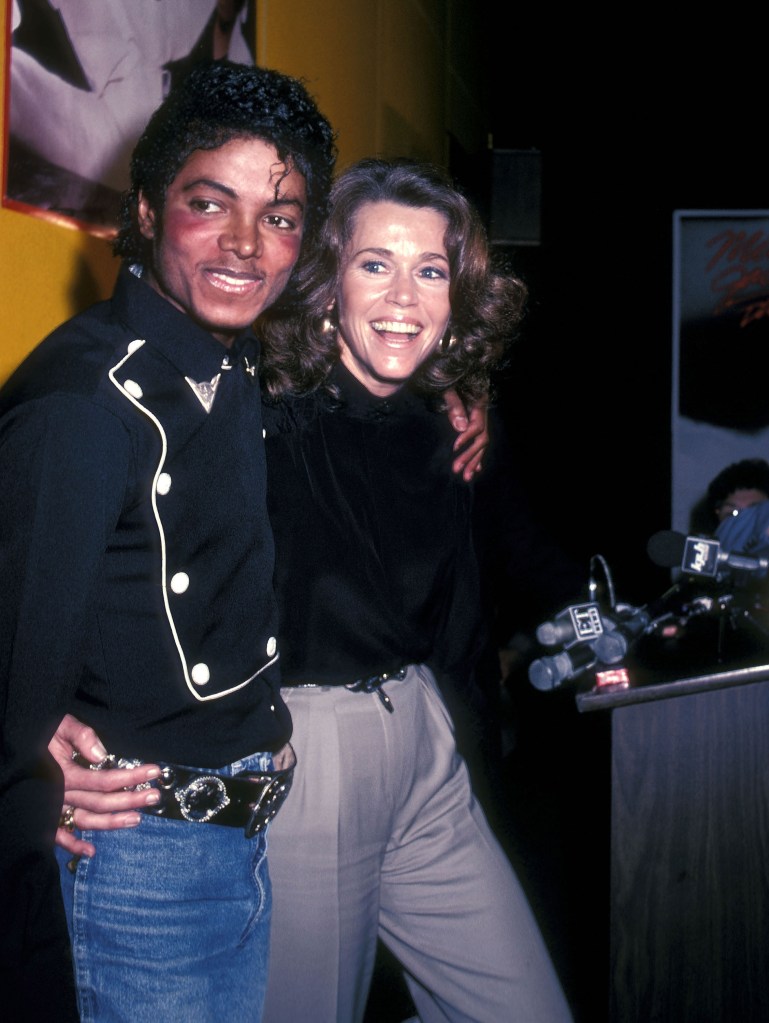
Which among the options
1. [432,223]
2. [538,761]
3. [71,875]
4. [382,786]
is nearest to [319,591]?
[382,786]

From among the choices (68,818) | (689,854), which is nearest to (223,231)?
(68,818)

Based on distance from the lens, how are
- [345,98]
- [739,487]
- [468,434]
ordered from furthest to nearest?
[739,487], [345,98], [468,434]

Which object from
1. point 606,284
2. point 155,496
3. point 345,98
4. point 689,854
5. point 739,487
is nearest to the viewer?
point 155,496

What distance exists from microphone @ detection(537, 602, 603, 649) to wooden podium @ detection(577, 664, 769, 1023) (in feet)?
0.47

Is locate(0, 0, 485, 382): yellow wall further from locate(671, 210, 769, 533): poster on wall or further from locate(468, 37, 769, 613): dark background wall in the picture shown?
locate(671, 210, 769, 533): poster on wall

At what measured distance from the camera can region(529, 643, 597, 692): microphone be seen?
5.87ft

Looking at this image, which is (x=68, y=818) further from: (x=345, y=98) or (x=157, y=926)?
(x=345, y=98)

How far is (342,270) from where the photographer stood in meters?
1.76

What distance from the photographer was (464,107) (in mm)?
5793

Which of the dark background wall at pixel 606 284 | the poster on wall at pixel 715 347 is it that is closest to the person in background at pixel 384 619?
the dark background wall at pixel 606 284

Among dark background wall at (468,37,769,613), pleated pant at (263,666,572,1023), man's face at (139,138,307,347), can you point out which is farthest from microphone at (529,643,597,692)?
dark background wall at (468,37,769,613)

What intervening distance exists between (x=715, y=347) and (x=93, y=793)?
607 cm

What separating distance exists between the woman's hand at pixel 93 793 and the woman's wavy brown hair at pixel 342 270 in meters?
0.75

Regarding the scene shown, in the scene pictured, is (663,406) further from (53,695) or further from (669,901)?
(53,695)
